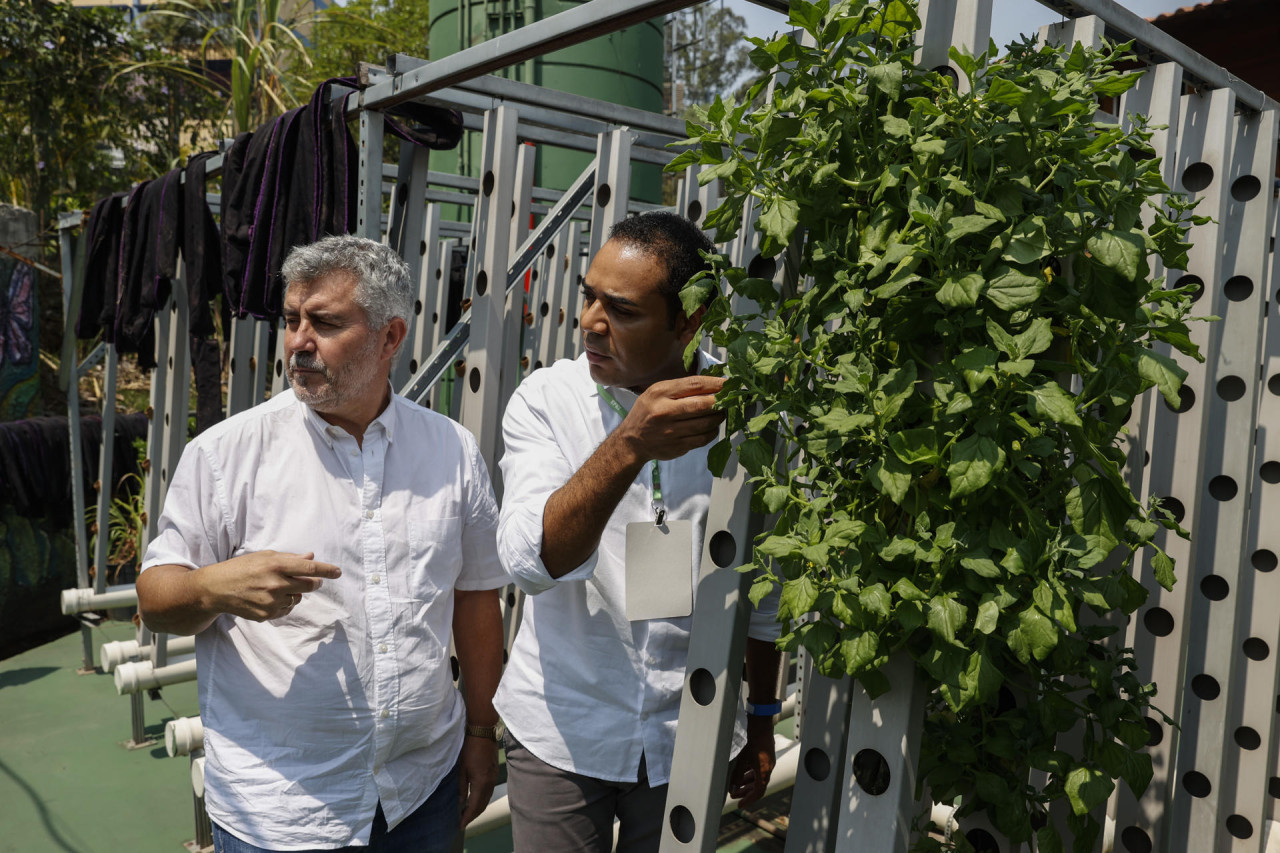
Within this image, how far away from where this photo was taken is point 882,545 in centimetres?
107

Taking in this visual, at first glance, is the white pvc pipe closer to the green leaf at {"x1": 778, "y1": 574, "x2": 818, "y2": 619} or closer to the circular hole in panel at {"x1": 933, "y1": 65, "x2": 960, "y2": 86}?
the green leaf at {"x1": 778, "y1": 574, "x2": 818, "y2": 619}

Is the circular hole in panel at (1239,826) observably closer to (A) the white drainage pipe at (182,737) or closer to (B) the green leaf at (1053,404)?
(B) the green leaf at (1053,404)

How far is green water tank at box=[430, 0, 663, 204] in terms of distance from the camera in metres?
8.02

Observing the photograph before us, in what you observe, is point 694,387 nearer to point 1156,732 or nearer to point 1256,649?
point 1156,732

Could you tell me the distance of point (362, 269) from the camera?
1.88 meters

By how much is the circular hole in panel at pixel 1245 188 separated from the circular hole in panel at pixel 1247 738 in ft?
3.83

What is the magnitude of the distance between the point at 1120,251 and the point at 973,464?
0.27m

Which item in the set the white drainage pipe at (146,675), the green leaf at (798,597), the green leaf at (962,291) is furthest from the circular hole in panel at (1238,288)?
the white drainage pipe at (146,675)

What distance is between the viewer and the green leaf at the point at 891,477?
3.29 feet

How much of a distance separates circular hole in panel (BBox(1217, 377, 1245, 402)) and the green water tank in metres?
6.32

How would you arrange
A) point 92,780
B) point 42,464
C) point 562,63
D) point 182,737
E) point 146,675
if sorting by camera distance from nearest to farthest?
point 182,737 → point 146,675 → point 92,780 → point 42,464 → point 562,63

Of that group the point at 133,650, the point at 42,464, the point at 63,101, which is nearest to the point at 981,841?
the point at 133,650

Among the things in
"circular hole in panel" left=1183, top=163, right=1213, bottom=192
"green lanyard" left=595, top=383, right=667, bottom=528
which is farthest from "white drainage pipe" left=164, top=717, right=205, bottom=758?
"circular hole in panel" left=1183, top=163, right=1213, bottom=192

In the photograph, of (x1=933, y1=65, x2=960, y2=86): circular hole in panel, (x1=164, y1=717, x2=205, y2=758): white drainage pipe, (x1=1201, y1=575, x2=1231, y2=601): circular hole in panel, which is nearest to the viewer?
(x1=933, y1=65, x2=960, y2=86): circular hole in panel
